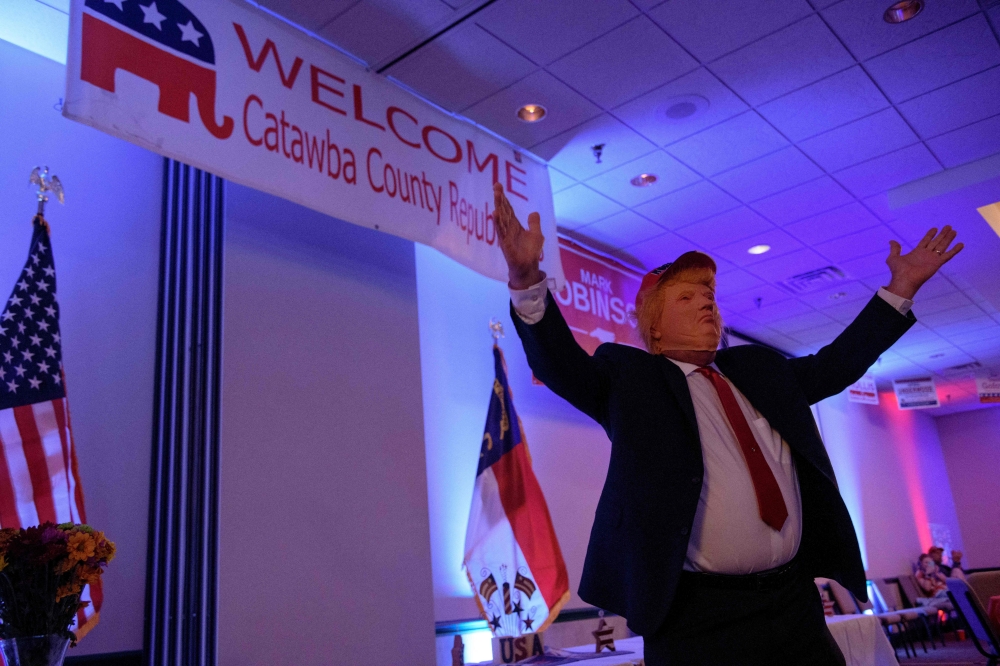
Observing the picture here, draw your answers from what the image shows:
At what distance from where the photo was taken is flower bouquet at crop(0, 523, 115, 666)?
2107mm

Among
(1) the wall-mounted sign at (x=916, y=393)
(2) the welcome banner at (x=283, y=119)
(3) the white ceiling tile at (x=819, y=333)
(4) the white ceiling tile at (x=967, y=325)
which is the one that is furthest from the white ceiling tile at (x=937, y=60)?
(1) the wall-mounted sign at (x=916, y=393)

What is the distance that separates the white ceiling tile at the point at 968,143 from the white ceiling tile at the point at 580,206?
2.31 meters

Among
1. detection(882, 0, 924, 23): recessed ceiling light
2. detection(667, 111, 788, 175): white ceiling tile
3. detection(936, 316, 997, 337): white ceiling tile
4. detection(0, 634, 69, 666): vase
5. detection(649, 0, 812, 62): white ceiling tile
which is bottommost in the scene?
detection(0, 634, 69, 666): vase

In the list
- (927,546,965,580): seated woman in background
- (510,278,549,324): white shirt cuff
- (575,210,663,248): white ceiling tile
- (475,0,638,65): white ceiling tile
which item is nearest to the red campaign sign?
(575,210,663,248): white ceiling tile

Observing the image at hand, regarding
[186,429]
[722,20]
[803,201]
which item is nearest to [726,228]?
[803,201]

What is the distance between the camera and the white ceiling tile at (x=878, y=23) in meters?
4.43

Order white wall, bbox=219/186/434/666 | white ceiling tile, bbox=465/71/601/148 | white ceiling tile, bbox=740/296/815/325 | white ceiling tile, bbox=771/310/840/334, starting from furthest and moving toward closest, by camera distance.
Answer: white ceiling tile, bbox=771/310/840/334
white ceiling tile, bbox=740/296/815/325
white ceiling tile, bbox=465/71/601/148
white wall, bbox=219/186/434/666

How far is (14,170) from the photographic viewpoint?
12.5 feet

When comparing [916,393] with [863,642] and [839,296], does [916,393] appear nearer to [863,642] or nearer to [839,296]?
[839,296]

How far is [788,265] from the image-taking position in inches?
311

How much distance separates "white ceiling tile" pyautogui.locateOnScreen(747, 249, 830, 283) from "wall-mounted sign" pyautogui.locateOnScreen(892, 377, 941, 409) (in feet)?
18.5

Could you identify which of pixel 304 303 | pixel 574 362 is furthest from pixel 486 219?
pixel 574 362

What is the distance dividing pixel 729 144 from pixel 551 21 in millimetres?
1883

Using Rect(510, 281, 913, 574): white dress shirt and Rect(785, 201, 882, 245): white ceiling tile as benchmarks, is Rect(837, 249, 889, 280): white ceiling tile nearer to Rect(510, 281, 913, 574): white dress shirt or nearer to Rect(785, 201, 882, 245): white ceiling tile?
Rect(785, 201, 882, 245): white ceiling tile
